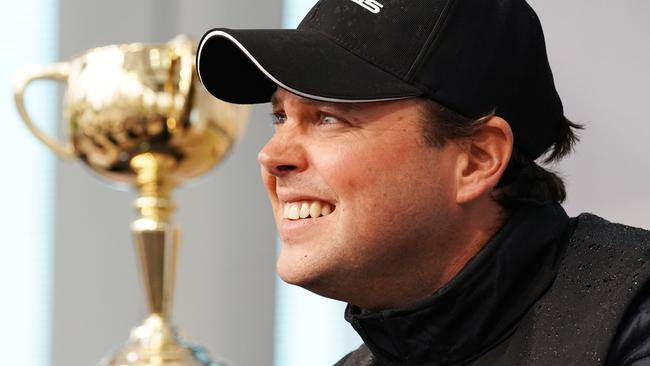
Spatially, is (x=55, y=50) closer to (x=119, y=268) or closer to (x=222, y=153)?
(x=119, y=268)

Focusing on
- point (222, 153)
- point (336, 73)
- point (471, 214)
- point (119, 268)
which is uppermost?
point (336, 73)

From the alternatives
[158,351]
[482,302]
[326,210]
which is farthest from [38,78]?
[482,302]

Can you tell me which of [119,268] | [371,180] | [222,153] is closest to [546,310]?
[371,180]

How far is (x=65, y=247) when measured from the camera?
2406mm

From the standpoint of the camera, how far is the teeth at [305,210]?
3.88ft

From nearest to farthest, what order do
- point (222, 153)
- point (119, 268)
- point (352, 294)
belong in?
point (352, 294) → point (222, 153) → point (119, 268)

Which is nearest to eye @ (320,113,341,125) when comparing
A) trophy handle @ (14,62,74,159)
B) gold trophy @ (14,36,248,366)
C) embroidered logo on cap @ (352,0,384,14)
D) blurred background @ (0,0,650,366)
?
embroidered logo on cap @ (352,0,384,14)

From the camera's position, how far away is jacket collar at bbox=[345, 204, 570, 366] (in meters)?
1.15

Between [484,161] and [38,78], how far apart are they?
3.09 ft

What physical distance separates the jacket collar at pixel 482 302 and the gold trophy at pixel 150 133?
0.69 meters

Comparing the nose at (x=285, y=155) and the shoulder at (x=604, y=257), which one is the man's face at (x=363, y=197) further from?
the shoulder at (x=604, y=257)

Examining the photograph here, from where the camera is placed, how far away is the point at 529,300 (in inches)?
46.1

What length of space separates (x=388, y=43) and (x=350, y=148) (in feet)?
0.33

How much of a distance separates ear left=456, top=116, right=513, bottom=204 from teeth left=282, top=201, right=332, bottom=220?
124 millimetres
